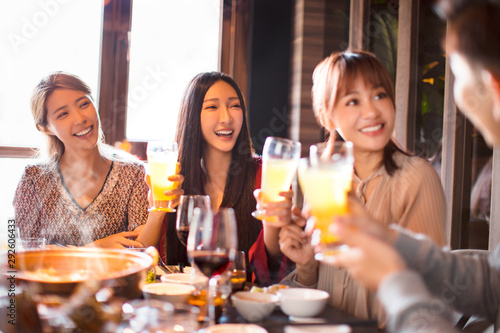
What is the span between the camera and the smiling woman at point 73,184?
104 inches

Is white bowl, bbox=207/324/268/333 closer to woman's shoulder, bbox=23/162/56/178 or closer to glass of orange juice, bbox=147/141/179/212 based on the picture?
glass of orange juice, bbox=147/141/179/212

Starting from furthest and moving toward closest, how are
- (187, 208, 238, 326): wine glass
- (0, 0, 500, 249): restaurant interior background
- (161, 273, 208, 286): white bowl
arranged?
(0, 0, 500, 249): restaurant interior background, (161, 273, 208, 286): white bowl, (187, 208, 238, 326): wine glass

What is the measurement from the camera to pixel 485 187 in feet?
9.04

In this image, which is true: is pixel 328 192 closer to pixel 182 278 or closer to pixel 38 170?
pixel 182 278

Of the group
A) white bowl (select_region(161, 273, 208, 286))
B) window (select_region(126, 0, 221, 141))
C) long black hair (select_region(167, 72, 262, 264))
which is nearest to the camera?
white bowl (select_region(161, 273, 208, 286))

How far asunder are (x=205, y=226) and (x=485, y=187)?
6.90 ft

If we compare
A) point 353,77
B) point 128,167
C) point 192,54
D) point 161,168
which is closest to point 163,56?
Answer: point 192,54

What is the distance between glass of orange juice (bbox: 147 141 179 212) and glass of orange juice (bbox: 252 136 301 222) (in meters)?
0.50

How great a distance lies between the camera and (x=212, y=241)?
1206mm

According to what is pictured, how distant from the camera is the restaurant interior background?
3.47m

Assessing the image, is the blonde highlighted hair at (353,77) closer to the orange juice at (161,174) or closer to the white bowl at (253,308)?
the orange juice at (161,174)

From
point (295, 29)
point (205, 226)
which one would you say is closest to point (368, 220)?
point (205, 226)

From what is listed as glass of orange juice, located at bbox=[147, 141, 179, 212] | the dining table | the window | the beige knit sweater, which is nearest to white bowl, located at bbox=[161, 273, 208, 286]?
the dining table

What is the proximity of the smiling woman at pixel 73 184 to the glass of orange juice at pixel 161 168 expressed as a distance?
30.8 inches
